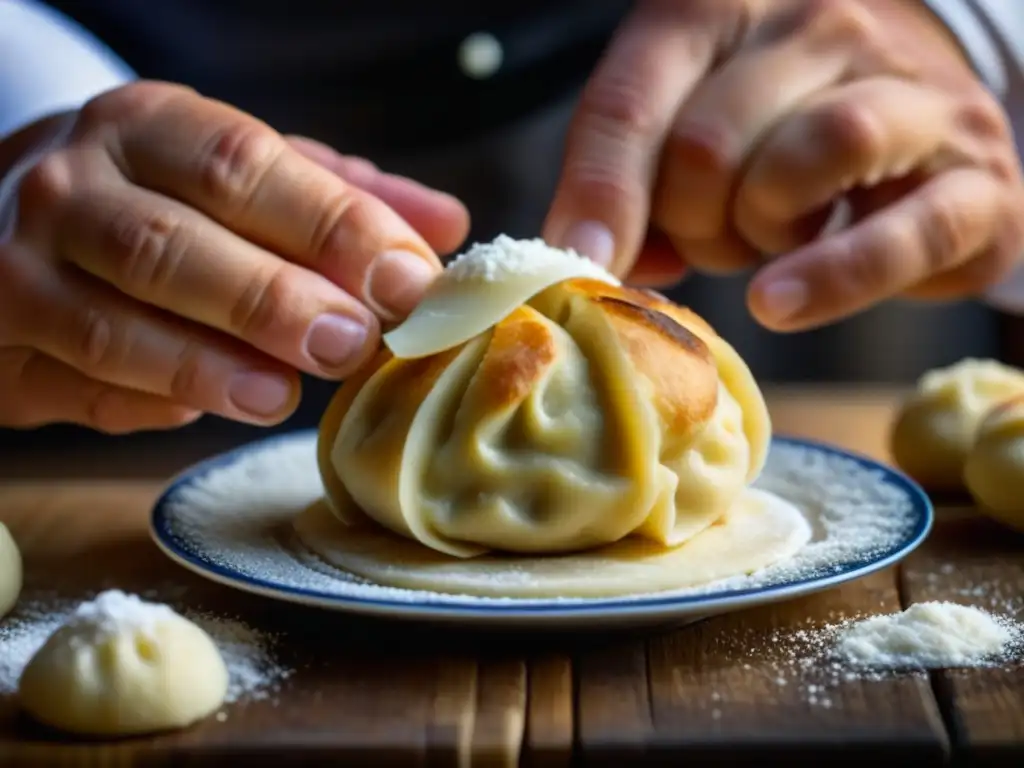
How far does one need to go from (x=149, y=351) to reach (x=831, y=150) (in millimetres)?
850

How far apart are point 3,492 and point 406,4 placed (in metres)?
1.06

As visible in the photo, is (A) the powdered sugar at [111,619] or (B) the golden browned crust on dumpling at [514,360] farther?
(B) the golden browned crust on dumpling at [514,360]

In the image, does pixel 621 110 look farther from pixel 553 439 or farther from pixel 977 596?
pixel 977 596

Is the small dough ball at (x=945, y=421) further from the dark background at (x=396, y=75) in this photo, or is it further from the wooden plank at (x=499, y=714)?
the dark background at (x=396, y=75)

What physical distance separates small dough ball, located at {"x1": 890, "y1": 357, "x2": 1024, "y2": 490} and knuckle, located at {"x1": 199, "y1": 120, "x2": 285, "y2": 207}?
90 cm

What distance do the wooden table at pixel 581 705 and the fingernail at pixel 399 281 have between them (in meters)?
0.33

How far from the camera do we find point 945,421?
171 centimetres

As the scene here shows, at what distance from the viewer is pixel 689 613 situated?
41.0 inches

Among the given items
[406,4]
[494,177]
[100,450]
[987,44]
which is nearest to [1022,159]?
[987,44]

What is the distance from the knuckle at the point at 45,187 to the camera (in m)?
1.43

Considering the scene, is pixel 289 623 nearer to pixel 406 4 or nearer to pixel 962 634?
pixel 962 634

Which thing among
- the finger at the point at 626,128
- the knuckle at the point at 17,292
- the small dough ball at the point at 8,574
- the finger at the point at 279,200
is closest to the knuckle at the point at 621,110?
the finger at the point at 626,128

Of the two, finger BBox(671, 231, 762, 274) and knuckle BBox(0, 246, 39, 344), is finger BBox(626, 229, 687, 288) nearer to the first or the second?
finger BBox(671, 231, 762, 274)

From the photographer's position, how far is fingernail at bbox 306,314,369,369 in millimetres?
1329
